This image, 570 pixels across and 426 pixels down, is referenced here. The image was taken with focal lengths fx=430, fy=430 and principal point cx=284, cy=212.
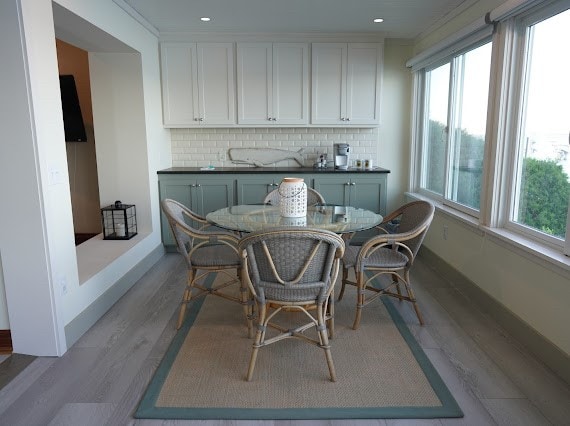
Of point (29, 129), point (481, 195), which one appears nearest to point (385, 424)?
point (481, 195)

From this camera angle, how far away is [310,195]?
12.7ft

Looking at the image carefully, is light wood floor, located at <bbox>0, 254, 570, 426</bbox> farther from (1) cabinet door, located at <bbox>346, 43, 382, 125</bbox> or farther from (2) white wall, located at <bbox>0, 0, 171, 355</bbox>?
(1) cabinet door, located at <bbox>346, 43, 382, 125</bbox>

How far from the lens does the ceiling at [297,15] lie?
147 inches

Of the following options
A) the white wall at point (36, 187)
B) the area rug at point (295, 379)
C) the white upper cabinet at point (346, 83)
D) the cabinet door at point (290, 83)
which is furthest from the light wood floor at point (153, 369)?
the cabinet door at point (290, 83)

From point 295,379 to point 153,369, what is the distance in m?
0.82

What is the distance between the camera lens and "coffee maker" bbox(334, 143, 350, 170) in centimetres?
502

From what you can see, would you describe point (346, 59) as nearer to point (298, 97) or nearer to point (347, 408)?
point (298, 97)

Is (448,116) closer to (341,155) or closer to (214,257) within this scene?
(341,155)

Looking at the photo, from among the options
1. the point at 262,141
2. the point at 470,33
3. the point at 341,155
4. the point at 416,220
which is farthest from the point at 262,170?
the point at 470,33

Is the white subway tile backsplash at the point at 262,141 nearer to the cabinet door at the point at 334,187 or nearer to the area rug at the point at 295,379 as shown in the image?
the cabinet door at the point at 334,187

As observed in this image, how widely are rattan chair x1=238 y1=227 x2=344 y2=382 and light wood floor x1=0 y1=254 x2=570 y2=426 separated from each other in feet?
1.92

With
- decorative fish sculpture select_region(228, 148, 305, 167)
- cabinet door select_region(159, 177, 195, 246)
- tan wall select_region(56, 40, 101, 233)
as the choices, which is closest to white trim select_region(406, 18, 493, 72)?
decorative fish sculpture select_region(228, 148, 305, 167)

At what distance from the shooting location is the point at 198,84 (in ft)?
16.0

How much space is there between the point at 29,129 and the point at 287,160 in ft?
10.7
